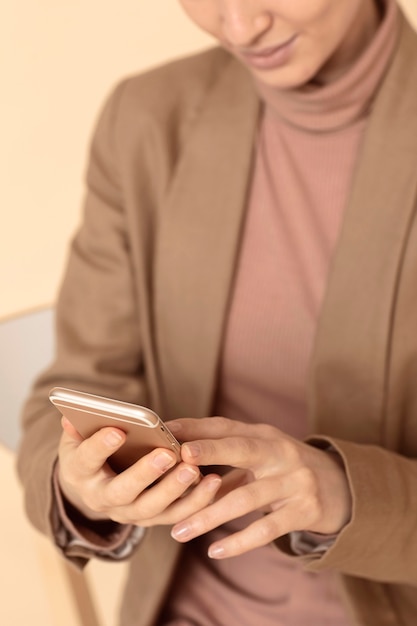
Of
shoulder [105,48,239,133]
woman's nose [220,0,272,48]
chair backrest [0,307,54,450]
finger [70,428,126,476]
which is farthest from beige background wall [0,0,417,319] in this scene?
finger [70,428,126,476]

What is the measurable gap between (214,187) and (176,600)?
457 millimetres

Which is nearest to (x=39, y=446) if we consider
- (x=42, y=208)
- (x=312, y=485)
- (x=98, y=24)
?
(x=312, y=485)

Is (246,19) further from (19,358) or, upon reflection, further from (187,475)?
(19,358)

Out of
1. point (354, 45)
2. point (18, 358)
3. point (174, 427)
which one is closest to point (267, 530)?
point (174, 427)

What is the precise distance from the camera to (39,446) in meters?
0.94

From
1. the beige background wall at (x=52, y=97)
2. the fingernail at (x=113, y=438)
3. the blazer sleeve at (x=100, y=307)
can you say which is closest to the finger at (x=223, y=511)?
the fingernail at (x=113, y=438)

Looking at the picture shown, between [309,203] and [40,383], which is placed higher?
[309,203]

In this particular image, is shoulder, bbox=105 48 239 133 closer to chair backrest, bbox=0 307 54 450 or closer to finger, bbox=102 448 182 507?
chair backrest, bbox=0 307 54 450

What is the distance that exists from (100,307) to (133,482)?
1.28 ft

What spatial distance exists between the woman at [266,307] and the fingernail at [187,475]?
0.06m

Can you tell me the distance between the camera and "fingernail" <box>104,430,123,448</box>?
628 millimetres

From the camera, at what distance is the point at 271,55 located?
32.9 inches

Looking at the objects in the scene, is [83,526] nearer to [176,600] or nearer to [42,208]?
A: [176,600]

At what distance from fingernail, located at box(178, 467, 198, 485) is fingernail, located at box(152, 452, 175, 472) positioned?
0.04 feet
